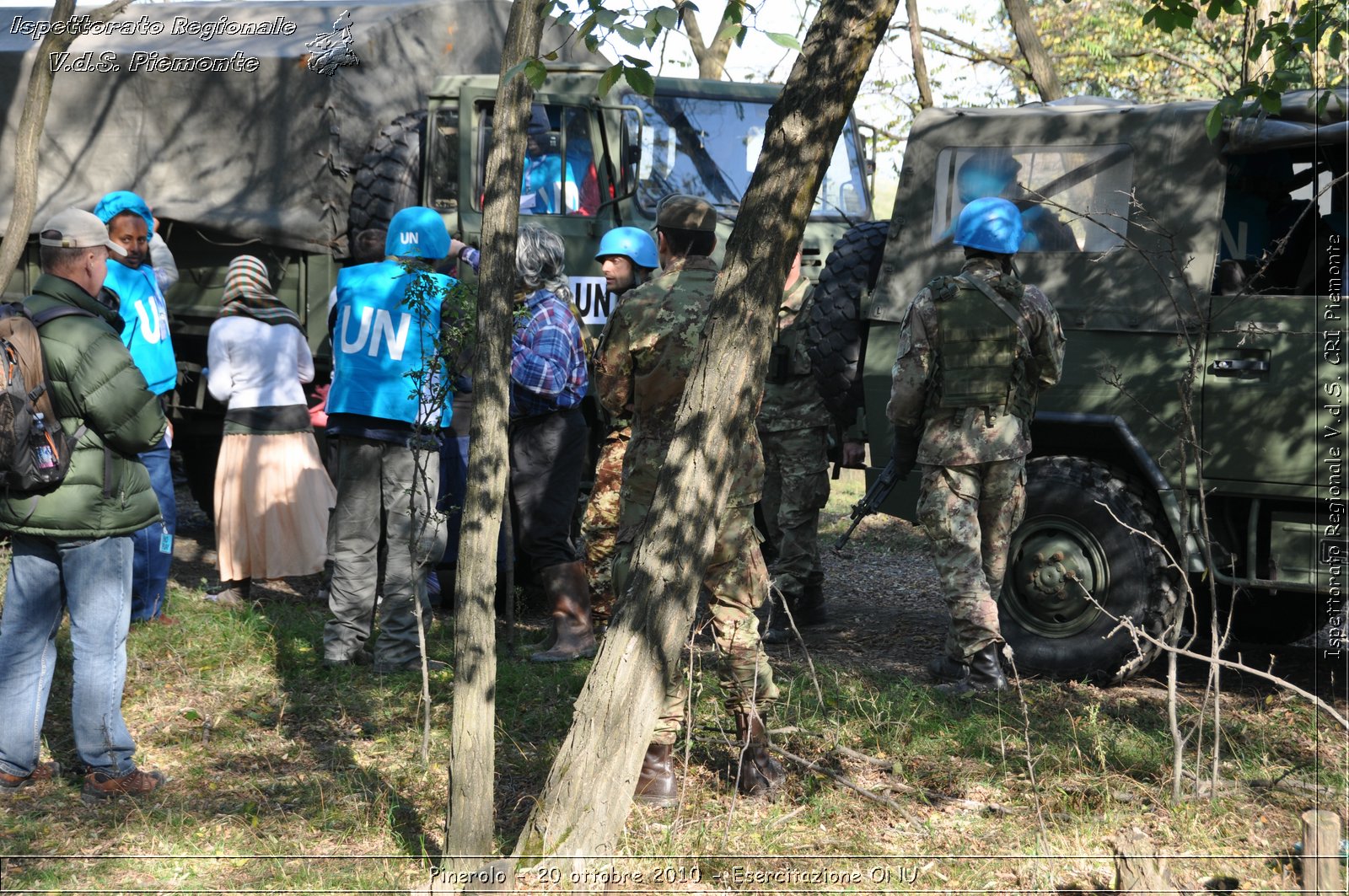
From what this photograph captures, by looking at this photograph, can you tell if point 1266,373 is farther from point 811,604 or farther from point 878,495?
point 811,604

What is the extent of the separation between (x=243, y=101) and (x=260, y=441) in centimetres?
281

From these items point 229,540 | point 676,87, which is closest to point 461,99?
point 676,87

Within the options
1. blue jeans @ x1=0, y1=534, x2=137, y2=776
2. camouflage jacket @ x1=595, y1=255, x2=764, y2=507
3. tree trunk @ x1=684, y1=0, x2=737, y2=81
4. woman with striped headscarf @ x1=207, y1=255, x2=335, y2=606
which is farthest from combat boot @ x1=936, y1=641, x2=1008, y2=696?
tree trunk @ x1=684, y1=0, x2=737, y2=81

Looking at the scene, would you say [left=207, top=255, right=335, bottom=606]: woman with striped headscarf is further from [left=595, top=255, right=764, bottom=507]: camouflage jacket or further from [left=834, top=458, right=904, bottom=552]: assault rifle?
[left=834, top=458, right=904, bottom=552]: assault rifle

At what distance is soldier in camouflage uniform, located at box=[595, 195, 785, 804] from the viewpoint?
4.39 m

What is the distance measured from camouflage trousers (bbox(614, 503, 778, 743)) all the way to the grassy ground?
330 millimetres

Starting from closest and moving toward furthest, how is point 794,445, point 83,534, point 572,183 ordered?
point 83,534
point 794,445
point 572,183

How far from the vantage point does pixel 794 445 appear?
21.8 ft

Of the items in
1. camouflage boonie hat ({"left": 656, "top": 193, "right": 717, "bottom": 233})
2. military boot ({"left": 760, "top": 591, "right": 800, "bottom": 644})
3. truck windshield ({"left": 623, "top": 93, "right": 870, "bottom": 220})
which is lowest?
military boot ({"left": 760, "top": 591, "right": 800, "bottom": 644})

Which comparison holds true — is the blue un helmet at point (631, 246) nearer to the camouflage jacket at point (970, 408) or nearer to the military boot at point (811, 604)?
the camouflage jacket at point (970, 408)

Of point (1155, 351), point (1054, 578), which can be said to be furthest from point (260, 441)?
point (1155, 351)

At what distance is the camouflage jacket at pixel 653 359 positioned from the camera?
4621 mm

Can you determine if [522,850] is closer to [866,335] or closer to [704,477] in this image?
[704,477]

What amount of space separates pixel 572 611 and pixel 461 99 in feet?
10.9
